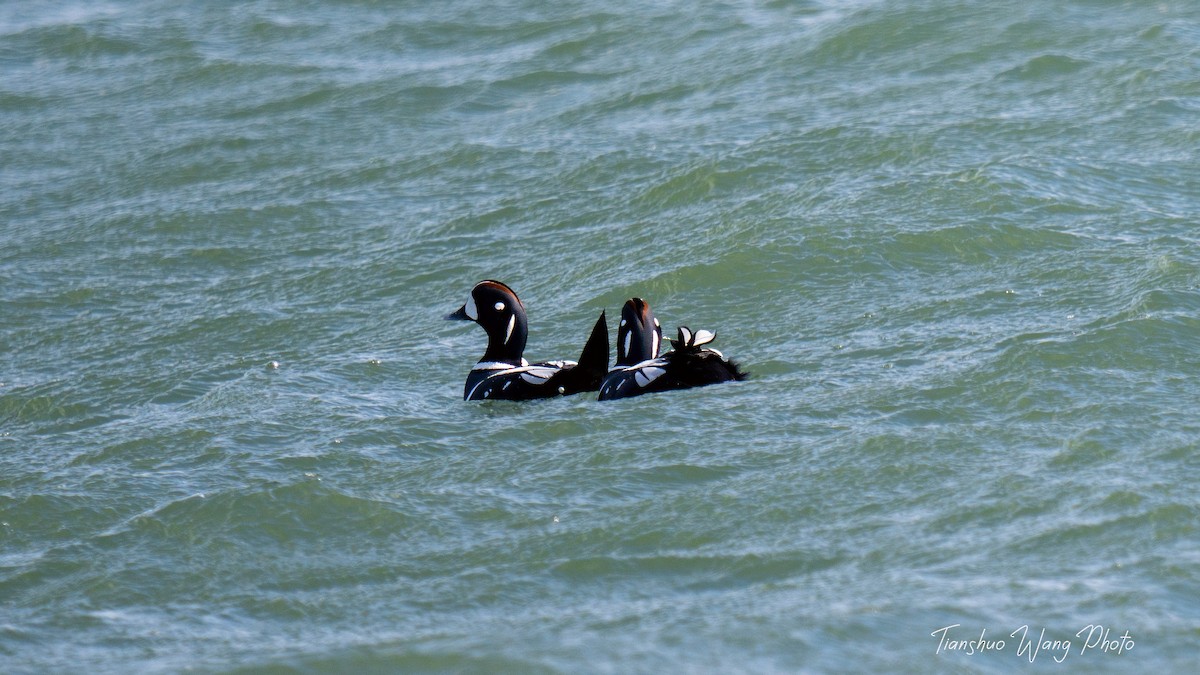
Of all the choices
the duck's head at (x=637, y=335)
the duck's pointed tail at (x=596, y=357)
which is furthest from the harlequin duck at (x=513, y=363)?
the duck's head at (x=637, y=335)

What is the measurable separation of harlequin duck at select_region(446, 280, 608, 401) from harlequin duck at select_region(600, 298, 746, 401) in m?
0.14

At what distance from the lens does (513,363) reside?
8.08 metres

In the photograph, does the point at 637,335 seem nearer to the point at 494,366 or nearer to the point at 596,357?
the point at 596,357

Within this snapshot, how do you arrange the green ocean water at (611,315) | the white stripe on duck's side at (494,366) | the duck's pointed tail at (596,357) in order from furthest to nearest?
the white stripe on duck's side at (494,366)
the duck's pointed tail at (596,357)
the green ocean water at (611,315)

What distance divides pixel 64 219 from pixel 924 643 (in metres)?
8.87

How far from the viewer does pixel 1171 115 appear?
36.7ft

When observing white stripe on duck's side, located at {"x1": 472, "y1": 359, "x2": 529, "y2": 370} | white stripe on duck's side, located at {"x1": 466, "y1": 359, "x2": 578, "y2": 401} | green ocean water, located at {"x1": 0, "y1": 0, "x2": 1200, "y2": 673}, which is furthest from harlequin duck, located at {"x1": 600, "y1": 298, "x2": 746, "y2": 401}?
white stripe on duck's side, located at {"x1": 472, "y1": 359, "x2": 529, "y2": 370}

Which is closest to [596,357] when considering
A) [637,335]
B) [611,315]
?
[637,335]

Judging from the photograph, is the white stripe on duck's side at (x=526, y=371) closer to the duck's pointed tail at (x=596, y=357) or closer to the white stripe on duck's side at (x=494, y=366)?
the white stripe on duck's side at (x=494, y=366)

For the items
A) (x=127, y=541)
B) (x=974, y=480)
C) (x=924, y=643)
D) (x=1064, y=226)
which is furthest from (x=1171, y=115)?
(x=127, y=541)

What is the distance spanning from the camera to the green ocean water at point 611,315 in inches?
216

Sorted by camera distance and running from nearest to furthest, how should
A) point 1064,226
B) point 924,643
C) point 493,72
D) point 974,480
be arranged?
point 924,643, point 974,480, point 1064,226, point 493,72

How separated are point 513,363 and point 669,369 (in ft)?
3.14

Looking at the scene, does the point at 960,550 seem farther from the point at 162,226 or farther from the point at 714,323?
the point at 162,226
